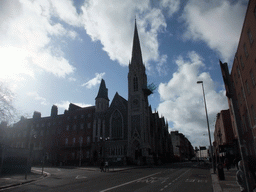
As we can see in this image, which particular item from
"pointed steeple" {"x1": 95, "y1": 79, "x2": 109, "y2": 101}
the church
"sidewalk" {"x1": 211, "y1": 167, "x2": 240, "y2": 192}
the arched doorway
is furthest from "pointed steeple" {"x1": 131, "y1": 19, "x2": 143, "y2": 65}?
"sidewalk" {"x1": 211, "y1": 167, "x2": 240, "y2": 192}

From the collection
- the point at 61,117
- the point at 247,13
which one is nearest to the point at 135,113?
the point at 61,117

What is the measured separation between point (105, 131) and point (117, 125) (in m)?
4.21

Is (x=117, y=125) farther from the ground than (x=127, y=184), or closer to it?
farther from the ground

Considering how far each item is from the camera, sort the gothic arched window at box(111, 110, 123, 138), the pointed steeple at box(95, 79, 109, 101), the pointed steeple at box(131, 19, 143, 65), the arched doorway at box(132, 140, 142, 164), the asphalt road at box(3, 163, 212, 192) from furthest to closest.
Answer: the pointed steeple at box(131, 19, 143, 65)
the pointed steeple at box(95, 79, 109, 101)
the gothic arched window at box(111, 110, 123, 138)
the arched doorway at box(132, 140, 142, 164)
the asphalt road at box(3, 163, 212, 192)

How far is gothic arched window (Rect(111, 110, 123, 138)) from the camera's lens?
188 feet

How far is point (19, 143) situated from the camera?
252ft

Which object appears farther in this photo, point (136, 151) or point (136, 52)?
point (136, 52)

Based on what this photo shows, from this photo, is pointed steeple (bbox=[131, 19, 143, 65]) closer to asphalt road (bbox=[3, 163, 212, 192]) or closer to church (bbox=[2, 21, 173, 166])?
church (bbox=[2, 21, 173, 166])

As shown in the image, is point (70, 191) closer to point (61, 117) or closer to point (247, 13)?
point (247, 13)

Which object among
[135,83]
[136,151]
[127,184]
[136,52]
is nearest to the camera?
[127,184]

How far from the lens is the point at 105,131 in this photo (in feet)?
192

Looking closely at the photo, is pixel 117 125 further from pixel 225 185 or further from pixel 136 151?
pixel 225 185

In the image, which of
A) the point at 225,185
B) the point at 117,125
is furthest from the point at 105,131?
the point at 225,185

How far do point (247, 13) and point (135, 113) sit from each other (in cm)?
4159
